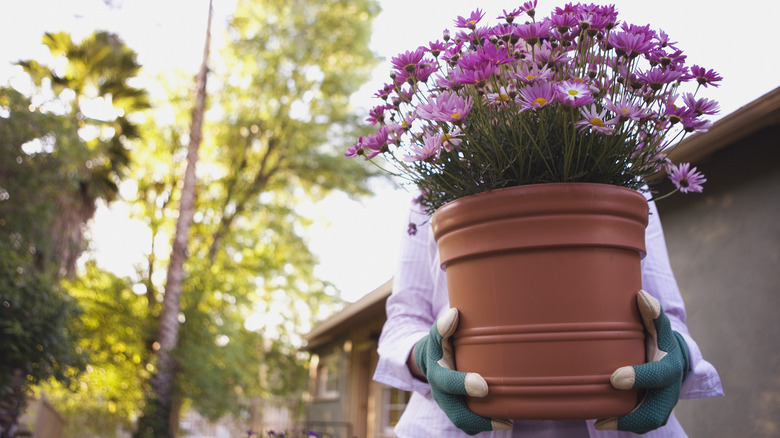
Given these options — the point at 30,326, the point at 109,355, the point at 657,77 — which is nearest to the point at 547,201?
the point at 657,77

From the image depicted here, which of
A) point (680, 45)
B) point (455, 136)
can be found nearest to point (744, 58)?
point (680, 45)

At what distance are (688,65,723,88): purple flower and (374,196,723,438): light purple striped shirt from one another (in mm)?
394

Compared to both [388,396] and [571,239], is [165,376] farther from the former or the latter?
[571,239]

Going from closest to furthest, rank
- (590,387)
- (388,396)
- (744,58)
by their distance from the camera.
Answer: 1. (590,387)
2. (744,58)
3. (388,396)

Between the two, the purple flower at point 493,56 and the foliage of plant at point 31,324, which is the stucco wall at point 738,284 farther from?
the foliage of plant at point 31,324

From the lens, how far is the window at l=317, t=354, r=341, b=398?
13.2m

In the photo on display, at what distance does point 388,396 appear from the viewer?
998cm

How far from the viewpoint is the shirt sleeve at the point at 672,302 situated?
3.51 feet

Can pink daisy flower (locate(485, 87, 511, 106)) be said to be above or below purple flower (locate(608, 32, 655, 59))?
below

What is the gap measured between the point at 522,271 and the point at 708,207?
3.49 metres

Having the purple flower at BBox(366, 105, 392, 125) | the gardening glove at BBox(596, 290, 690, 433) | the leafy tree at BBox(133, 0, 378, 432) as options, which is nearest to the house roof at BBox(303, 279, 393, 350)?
the leafy tree at BBox(133, 0, 378, 432)

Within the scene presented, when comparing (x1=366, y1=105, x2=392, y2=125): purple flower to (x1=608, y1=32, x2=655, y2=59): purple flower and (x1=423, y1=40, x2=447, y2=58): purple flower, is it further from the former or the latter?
(x1=608, y1=32, x2=655, y2=59): purple flower

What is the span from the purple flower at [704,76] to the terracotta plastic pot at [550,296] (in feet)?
0.75

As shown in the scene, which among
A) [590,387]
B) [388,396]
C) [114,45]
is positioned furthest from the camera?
[114,45]
